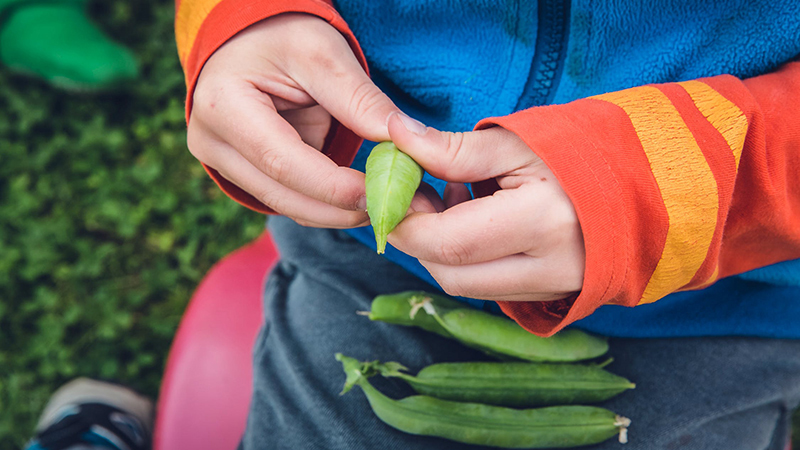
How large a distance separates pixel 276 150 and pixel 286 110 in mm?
206

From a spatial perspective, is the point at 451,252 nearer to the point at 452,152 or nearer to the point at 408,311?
the point at 452,152

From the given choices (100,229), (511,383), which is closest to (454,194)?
(511,383)

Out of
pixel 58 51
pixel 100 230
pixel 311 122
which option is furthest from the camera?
pixel 58 51

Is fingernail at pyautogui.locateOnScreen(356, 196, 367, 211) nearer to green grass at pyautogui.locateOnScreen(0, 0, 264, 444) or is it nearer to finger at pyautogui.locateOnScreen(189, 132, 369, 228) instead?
finger at pyautogui.locateOnScreen(189, 132, 369, 228)

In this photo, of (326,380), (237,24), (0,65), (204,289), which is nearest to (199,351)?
(204,289)

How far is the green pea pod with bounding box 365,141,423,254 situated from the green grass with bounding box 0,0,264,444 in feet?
6.09

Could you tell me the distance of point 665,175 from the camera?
0.77m

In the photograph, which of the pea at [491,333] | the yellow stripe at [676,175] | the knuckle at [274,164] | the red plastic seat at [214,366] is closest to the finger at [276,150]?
the knuckle at [274,164]

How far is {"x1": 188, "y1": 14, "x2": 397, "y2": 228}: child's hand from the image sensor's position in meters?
0.82

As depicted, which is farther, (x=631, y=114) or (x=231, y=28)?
(x=231, y=28)

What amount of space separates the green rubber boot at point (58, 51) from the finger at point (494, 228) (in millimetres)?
2540

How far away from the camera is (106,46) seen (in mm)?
2730

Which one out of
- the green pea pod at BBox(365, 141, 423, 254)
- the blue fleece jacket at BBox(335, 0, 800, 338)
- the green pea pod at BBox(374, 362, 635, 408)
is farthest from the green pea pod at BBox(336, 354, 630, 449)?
the green pea pod at BBox(365, 141, 423, 254)

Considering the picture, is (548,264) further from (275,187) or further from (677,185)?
(275,187)
